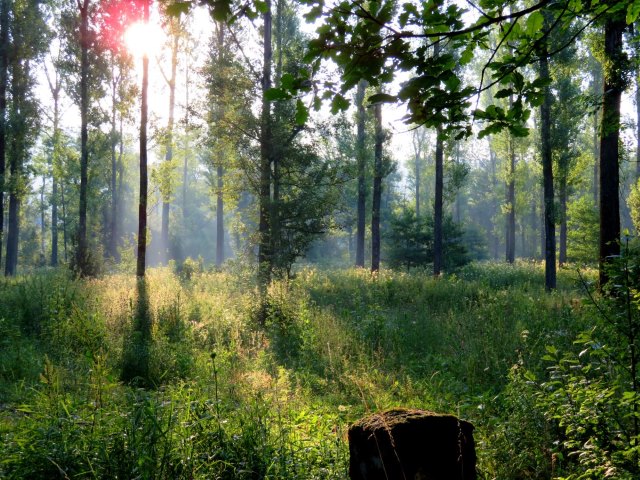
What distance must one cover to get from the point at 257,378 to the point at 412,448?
12.7ft

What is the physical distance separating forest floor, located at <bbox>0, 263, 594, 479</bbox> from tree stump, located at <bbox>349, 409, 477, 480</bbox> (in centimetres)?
42

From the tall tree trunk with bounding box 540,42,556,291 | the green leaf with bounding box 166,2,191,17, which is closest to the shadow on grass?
the green leaf with bounding box 166,2,191,17

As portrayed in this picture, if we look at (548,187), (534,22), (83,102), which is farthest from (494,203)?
(534,22)

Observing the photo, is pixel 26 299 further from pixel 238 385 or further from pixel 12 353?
pixel 238 385

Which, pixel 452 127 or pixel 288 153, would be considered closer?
pixel 452 127

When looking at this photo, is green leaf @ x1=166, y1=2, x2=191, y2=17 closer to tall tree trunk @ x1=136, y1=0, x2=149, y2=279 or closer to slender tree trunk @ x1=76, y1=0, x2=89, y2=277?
tall tree trunk @ x1=136, y1=0, x2=149, y2=279

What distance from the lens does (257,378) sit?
6.22 meters

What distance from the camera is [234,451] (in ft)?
11.5

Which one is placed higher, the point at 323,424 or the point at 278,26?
the point at 278,26

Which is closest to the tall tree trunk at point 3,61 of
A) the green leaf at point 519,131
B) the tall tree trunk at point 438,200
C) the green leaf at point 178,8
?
the tall tree trunk at point 438,200

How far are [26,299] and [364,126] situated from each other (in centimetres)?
1902

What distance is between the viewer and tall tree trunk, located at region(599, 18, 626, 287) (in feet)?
29.5

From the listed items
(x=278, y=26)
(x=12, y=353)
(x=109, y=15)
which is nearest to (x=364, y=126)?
(x=278, y=26)

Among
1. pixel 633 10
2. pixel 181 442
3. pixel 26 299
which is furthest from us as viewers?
pixel 26 299
